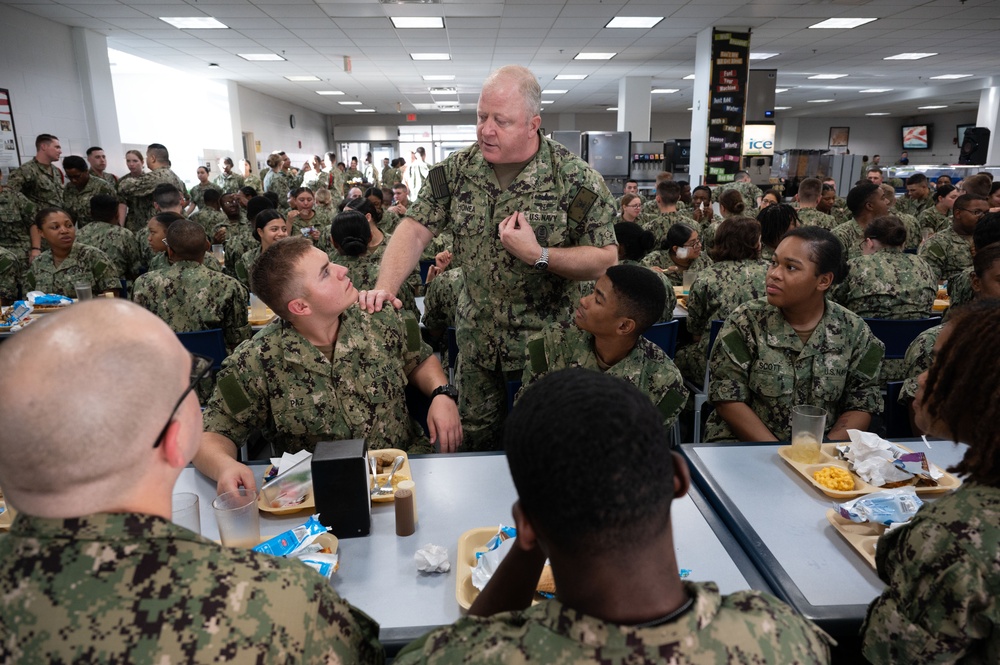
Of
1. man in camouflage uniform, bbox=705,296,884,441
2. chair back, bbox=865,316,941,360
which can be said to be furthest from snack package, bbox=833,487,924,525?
chair back, bbox=865,316,941,360

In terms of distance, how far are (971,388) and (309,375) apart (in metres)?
1.73

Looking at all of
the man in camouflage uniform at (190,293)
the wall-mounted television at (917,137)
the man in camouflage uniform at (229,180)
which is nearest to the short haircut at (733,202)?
the man in camouflage uniform at (190,293)

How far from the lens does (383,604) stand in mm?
1271

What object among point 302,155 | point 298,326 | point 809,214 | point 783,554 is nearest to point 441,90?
point 302,155

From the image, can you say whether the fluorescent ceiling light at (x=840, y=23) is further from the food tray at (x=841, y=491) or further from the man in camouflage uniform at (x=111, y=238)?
the man in camouflage uniform at (x=111, y=238)

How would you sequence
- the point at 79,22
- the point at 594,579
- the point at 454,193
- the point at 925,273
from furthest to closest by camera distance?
the point at 79,22 → the point at 925,273 → the point at 454,193 → the point at 594,579

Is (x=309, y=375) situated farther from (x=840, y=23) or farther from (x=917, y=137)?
(x=917, y=137)

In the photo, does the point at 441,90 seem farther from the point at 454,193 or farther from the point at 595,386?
the point at 595,386

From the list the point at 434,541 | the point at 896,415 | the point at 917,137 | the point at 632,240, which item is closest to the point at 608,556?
the point at 434,541

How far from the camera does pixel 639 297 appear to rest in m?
2.11

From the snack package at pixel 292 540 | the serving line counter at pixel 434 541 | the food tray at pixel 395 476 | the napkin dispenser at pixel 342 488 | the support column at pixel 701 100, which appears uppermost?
the support column at pixel 701 100

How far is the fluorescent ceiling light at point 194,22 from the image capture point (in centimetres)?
771

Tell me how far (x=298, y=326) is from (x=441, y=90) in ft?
48.1

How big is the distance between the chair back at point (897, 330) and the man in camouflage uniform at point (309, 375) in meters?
2.45
